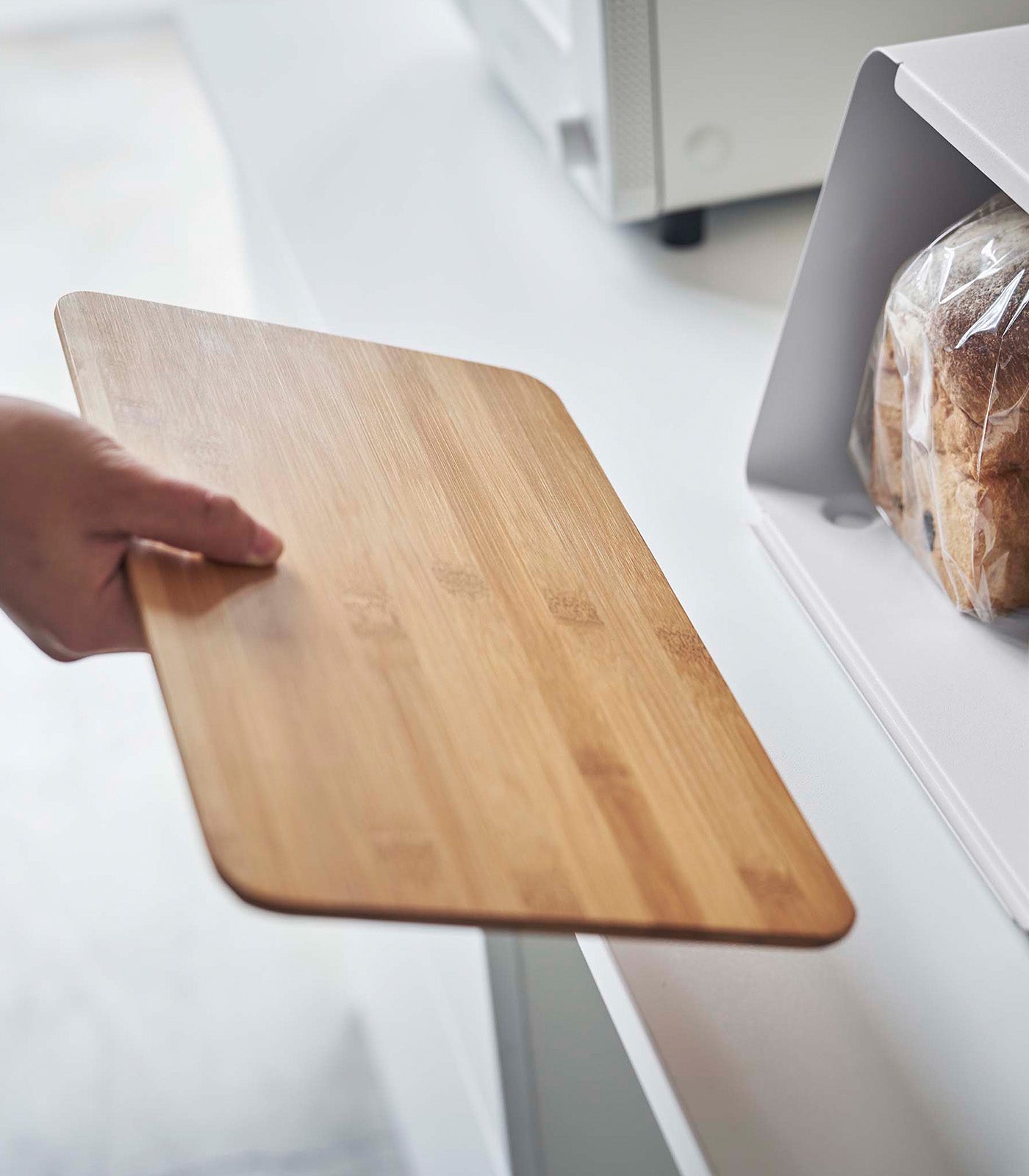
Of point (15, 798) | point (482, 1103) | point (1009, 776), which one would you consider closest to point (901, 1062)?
point (1009, 776)

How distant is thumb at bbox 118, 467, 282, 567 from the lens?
43 cm

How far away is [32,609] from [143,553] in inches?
3.7

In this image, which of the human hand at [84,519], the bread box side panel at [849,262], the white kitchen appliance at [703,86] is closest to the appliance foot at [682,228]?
the white kitchen appliance at [703,86]

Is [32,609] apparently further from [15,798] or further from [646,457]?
[15,798]

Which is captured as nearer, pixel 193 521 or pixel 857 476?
pixel 193 521

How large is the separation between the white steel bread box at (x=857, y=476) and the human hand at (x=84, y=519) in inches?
→ 11.5

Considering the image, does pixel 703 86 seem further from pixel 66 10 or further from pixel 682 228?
pixel 66 10

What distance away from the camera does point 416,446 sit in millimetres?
542

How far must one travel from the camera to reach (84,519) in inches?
17.9

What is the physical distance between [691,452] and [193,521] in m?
0.37

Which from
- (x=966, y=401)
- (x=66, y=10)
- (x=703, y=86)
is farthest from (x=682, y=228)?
(x=66, y=10)

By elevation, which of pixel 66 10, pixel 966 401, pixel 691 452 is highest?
pixel 966 401

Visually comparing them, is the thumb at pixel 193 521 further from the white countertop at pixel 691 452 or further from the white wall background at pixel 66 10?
the white wall background at pixel 66 10

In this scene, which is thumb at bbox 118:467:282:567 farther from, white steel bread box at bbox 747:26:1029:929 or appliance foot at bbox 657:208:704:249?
appliance foot at bbox 657:208:704:249
